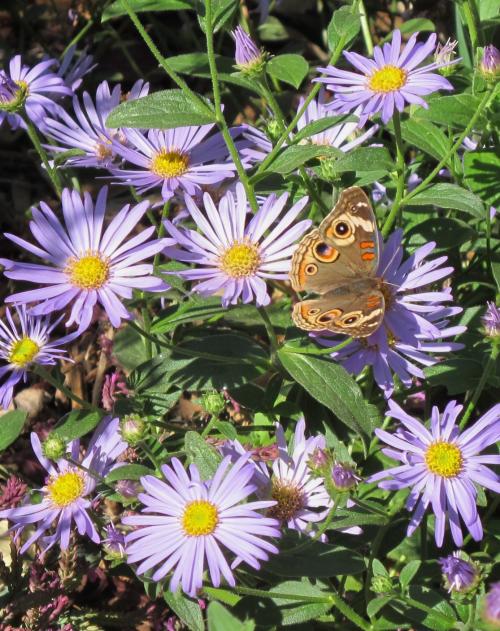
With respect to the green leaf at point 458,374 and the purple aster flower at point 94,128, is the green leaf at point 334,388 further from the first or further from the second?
the purple aster flower at point 94,128

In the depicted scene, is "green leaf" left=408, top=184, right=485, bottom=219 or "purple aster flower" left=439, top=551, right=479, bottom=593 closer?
"purple aster flower" left=439, top=551, right=479, bottom=593

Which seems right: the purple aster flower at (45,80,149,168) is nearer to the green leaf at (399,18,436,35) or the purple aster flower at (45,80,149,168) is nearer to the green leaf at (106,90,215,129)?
the green leaf at (106,90,215,129)

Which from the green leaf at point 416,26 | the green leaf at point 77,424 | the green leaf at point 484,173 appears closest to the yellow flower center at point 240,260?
the green leaf at point 77,424

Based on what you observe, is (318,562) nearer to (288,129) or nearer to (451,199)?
(451,199)

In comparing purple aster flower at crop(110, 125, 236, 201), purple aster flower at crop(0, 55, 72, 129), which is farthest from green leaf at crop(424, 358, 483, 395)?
purple aster flower at crop(0, 55, 72, 129)

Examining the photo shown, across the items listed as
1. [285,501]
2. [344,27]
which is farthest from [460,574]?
[344,27]
